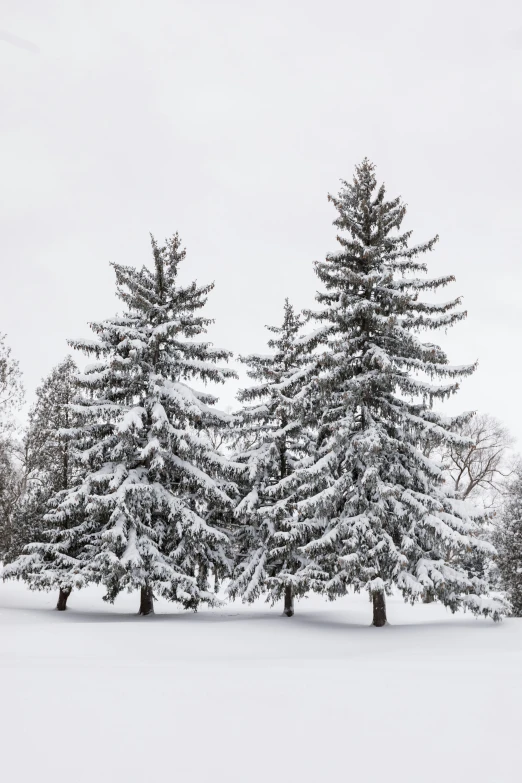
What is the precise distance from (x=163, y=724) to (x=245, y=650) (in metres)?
6.01

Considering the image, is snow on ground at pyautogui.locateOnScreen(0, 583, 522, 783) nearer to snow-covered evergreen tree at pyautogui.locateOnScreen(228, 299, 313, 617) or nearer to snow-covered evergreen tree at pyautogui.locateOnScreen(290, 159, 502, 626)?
snow-covered evergreen tree at pyautogui.locateOnScreen(290, 159, 502, 626)

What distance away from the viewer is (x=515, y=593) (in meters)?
18.7

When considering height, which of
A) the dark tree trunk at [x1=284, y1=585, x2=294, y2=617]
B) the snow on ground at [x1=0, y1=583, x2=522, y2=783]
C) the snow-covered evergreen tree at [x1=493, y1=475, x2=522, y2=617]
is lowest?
the dark tree trunk at [x1=284, y1=585, x2=294, y2=617]

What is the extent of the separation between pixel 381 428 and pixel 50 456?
13.4 m

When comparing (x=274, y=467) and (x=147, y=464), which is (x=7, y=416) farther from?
(x=274, y=467)

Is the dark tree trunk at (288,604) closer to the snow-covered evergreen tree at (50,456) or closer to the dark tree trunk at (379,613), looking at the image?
the dark tree trunk at (379,613)

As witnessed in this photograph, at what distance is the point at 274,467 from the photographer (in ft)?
61.3

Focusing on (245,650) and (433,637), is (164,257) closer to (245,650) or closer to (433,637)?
(245,650)

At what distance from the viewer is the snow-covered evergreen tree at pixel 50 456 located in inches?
745

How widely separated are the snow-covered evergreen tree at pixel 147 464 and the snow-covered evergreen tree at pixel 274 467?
2.83 ft

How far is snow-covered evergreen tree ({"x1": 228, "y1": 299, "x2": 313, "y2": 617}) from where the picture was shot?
1633 cm

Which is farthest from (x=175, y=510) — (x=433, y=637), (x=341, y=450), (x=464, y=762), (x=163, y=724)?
(x=464, y=762)

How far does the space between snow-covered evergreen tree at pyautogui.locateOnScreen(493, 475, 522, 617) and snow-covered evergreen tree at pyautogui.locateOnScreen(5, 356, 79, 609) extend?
597 inches

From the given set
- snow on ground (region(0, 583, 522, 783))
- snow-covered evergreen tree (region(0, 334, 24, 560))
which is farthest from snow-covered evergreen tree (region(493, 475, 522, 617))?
snow-covered evergreen tree (region(0, 334, 24, 560))
